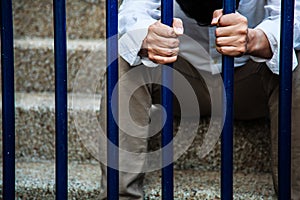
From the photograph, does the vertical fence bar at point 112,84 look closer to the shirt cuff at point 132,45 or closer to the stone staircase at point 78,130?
the shirt cuff at point 132,45

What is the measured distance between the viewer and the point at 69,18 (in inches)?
Answer: 78.7

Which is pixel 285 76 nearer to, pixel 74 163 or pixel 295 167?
pixel 295 167

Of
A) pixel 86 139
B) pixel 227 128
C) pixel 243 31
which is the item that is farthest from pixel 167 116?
pixel 86 139

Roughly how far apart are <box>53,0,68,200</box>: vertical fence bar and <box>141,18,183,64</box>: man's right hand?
0.56 feet

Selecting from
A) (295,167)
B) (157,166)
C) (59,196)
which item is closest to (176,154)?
(157,166)

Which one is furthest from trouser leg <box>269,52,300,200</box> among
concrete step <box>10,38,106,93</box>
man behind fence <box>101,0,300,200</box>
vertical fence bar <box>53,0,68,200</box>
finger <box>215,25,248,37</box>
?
concrete step <box>10,38,106,93</box>

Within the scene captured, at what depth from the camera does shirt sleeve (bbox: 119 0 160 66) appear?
1.22m

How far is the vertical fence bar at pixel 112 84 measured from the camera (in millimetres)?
1063

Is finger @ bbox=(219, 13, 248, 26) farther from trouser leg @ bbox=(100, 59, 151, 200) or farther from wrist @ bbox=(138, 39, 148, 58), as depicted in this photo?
trouser leg @ bbox=(100, 59, 151, 200)

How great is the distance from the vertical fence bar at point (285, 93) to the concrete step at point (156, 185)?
270 millimetres

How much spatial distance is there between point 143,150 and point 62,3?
44 centimetres

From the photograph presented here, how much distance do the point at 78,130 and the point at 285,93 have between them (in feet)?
2.53

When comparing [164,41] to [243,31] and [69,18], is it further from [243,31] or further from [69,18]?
[69,18]

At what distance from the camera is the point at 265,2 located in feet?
4.43
